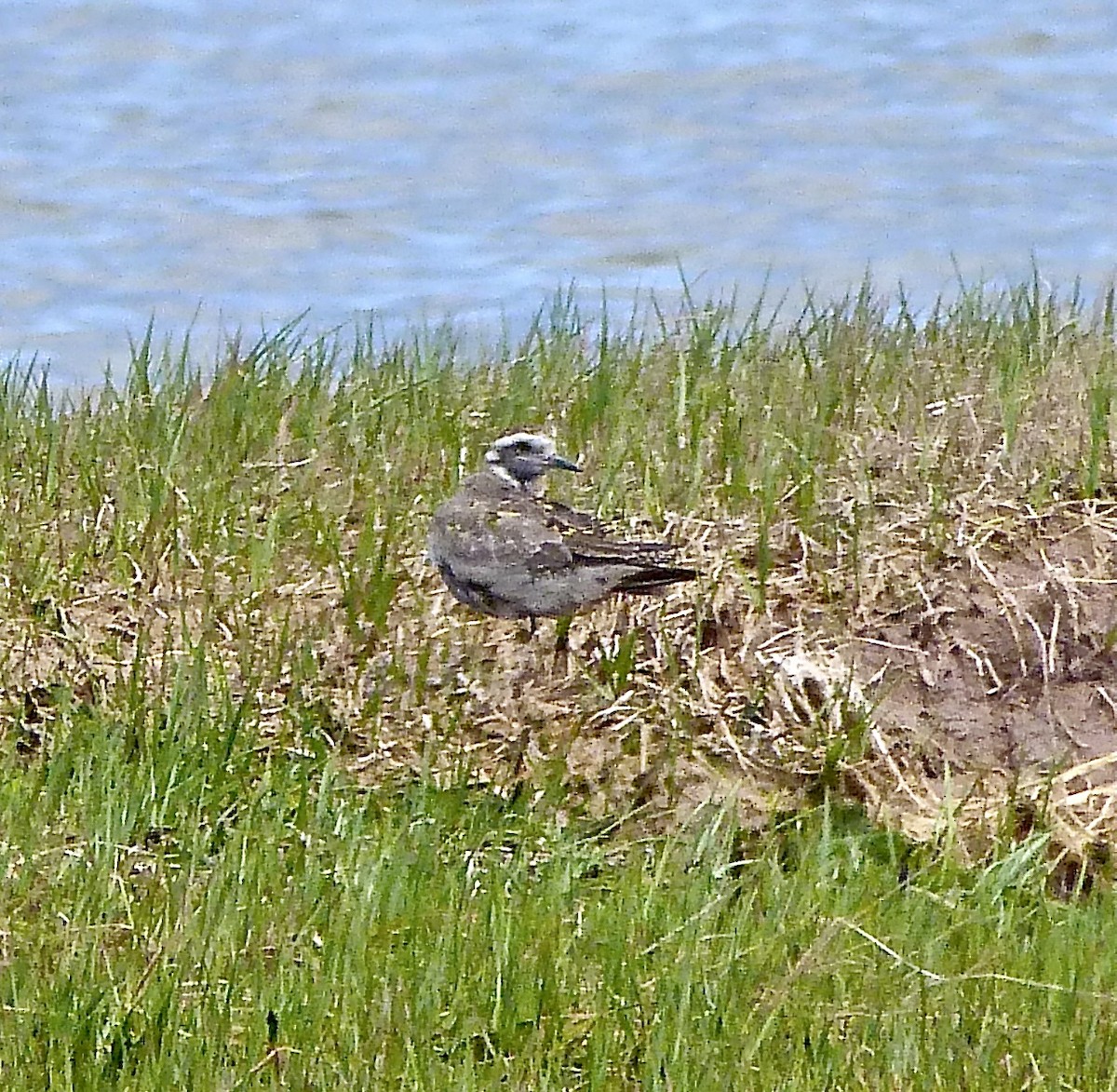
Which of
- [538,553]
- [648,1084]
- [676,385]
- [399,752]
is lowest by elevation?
[648,1084]

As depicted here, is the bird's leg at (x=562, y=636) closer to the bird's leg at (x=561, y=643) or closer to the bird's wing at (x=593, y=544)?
the bird's leg at (x=561, y=643)

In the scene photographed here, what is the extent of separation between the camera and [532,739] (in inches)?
218

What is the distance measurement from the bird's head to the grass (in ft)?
1.21

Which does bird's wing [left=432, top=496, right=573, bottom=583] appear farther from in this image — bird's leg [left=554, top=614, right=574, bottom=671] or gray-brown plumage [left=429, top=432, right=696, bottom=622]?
bird's leg [left=554, top=614, right=574, bottom=671]

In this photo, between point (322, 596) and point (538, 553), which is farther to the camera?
point (322, 596)

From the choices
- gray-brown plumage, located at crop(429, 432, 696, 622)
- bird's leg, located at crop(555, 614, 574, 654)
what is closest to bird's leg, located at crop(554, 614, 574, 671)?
bird's leg, located at crop(555, 614, 574, 654)

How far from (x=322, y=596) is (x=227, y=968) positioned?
81.6 inches

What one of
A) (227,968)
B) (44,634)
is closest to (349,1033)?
(227,968)

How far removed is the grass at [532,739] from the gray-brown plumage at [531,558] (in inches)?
11.8

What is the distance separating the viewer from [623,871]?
4793mm

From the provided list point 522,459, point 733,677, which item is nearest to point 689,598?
point 733,677

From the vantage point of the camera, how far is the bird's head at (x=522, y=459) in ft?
19.3

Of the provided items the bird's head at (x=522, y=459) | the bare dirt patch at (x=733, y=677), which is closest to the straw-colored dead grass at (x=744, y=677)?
the bare dirt patch at (x=733, y=677)

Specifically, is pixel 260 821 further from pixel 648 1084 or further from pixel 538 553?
pixel 648 1084
